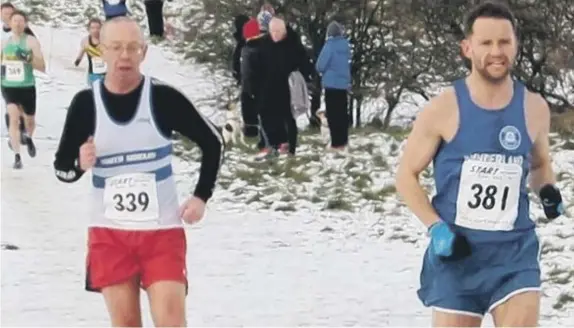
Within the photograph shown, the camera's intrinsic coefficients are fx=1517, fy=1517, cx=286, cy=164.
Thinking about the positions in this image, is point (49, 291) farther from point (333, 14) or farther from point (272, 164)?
point (333, 14)

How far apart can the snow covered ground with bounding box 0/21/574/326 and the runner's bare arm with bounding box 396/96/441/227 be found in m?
2.96

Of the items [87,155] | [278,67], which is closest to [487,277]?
[87,155]

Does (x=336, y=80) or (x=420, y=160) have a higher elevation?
(x=420, y=160)

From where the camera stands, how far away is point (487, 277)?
571 cm

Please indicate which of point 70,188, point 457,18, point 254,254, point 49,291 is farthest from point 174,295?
point 457,18

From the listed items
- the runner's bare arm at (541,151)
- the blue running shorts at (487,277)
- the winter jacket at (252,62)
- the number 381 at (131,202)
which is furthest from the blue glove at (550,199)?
the winter jacket at (252,62)

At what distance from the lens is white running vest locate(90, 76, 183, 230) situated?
619 centimetres

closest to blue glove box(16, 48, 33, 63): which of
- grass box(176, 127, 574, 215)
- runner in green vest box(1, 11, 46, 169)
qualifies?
runner in green vest box(1, 11, 46, 169)

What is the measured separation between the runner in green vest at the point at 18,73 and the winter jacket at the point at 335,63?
2904 mm

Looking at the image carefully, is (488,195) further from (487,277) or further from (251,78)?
(251,78)

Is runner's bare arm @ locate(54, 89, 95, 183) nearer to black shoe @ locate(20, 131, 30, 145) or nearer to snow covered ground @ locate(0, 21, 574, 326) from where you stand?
snow covered ground @ locate(0, 21, 574, 326)

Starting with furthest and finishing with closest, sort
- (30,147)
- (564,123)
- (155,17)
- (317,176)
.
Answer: (155,17) < (564,123) < (30,147) < (317,176)

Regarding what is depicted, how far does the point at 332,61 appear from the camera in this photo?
15.6m

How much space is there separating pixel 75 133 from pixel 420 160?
1469 millimetres
